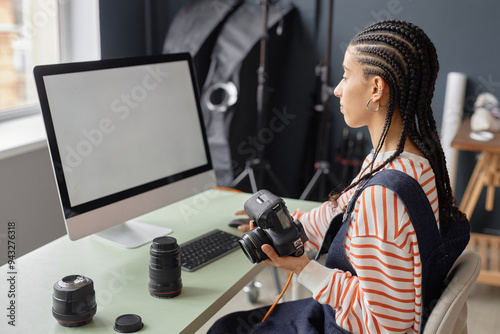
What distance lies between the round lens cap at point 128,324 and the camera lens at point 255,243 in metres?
0.26

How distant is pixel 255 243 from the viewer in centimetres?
119

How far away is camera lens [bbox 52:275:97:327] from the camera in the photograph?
111cm

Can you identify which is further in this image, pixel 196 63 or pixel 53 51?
pixel 196 63

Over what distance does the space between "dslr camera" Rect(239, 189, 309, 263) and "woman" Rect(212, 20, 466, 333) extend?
18 mm

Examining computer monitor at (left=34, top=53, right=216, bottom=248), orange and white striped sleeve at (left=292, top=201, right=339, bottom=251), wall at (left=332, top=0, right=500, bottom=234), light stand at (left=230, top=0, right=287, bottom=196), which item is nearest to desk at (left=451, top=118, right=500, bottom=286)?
wall at (left=332, top=0, right=500, bottom=234)

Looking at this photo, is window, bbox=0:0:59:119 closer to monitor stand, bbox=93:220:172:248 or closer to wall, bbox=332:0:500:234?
monitor stand, bbox=93:220:172:248

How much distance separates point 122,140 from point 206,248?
14.4 inches

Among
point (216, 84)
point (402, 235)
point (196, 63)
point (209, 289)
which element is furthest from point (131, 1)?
point (402, 235)

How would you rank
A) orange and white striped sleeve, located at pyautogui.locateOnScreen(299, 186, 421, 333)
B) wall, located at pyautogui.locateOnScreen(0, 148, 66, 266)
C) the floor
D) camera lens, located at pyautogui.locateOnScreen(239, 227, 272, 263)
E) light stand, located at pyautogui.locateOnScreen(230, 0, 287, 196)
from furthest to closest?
1. light stand, located at pyautogui.locateOnScreen(230, 0, 287, 196)
2. the floor
3. wall, located at pyautogui.locateOnScreen(0, 148, 66, 266)
4. camera lens, located at pyautogui.locateOnScreen(239, 227, 272, 263)
5. orange and white striped sleeve, located at pyautogui.locateOnScreen(299, 186, 421, 333)

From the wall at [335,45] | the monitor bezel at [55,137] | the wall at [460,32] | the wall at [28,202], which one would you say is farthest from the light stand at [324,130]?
the monitor bezel at [55,137]

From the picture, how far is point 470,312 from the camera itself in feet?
8.59

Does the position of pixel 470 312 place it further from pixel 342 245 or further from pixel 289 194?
pixel 342 245

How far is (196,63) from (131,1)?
522 mm

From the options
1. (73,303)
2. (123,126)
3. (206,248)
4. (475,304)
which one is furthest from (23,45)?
(475,304)
